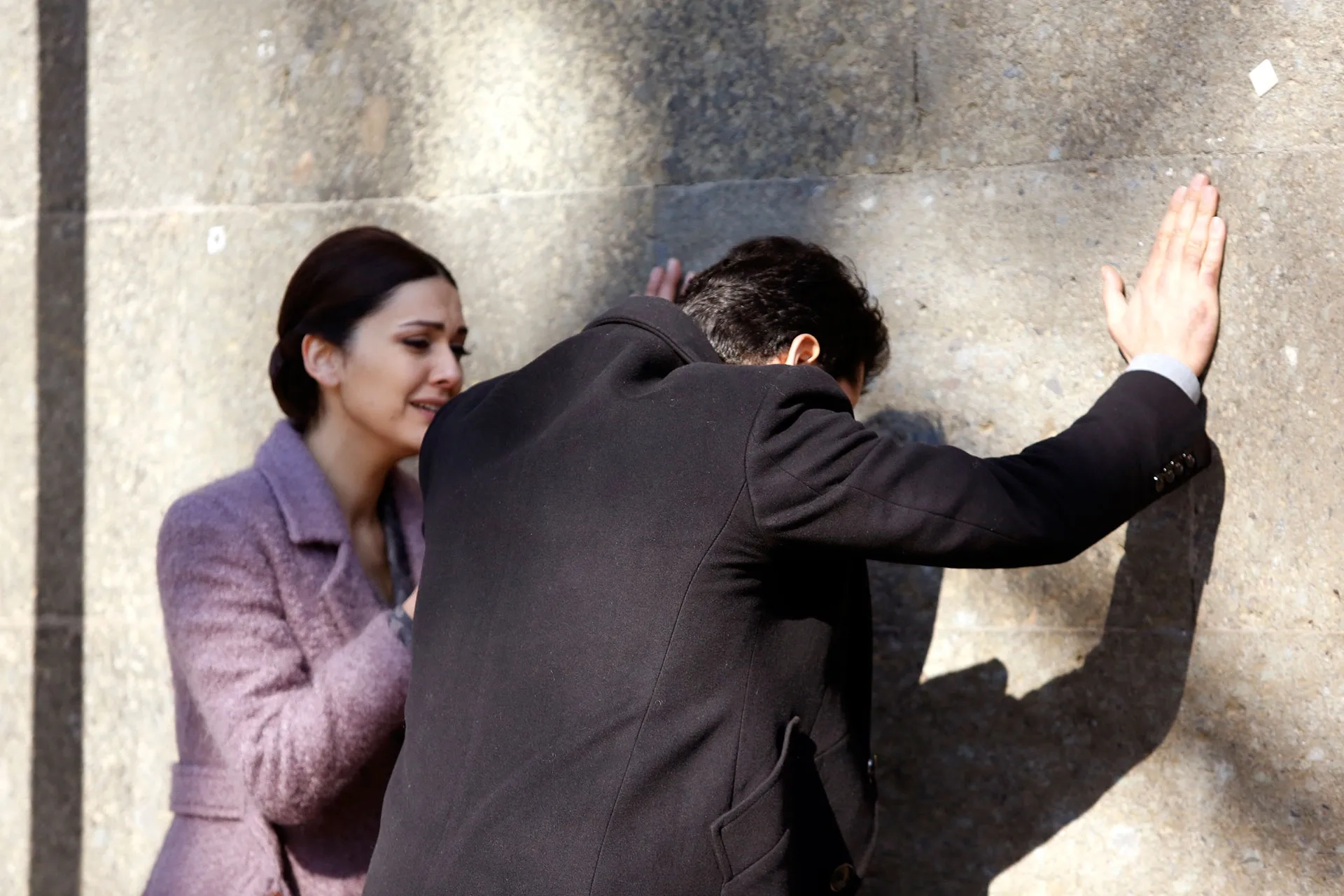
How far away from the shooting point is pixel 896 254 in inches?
104

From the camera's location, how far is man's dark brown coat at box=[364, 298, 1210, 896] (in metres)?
1.79

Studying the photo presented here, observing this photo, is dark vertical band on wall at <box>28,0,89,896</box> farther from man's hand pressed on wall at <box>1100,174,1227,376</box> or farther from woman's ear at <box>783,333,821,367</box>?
man's hand pressed on wall at <box>1100,174,1227,376</box>

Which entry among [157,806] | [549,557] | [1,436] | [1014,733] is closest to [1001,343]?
[1014,733]

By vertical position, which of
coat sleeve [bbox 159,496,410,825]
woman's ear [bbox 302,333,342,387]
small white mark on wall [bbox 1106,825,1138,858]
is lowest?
small white mark on wall [bbox 1106,825,1138,858]

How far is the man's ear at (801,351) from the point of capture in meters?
2.16

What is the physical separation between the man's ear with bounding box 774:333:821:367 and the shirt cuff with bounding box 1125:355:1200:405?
521 millimetres

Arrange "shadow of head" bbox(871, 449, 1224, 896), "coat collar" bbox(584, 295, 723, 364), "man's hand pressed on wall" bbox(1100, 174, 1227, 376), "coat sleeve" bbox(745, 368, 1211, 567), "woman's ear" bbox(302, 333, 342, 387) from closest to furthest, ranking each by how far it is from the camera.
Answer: "coat sleeve" bbox(745, 368, 1211, 567)
"coat collar" bbox(584, 295, 723, 364)
"man's hand pressed on wall" bbox(1100, 174, 1227, 376)
"shadow of head" bbox(871, 449, 1224, 896)
"woman's ear" bbox(302, 333, 342, 387)

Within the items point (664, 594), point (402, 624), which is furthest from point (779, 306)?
point (402, 624)

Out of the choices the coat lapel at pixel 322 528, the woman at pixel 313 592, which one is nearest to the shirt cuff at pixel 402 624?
the woman at pixel 313 592

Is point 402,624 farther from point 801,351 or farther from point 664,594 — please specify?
point 801,351

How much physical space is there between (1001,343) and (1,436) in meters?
2.30

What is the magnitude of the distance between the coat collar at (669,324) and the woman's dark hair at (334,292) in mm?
739

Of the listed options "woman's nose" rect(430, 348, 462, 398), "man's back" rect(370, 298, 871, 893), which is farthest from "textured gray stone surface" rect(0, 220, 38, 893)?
"man's back" rect(370, 298, 871, 893)

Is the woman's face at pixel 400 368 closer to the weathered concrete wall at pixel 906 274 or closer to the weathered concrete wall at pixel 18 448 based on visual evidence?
the weathered concrete wall at pixel 906 274
